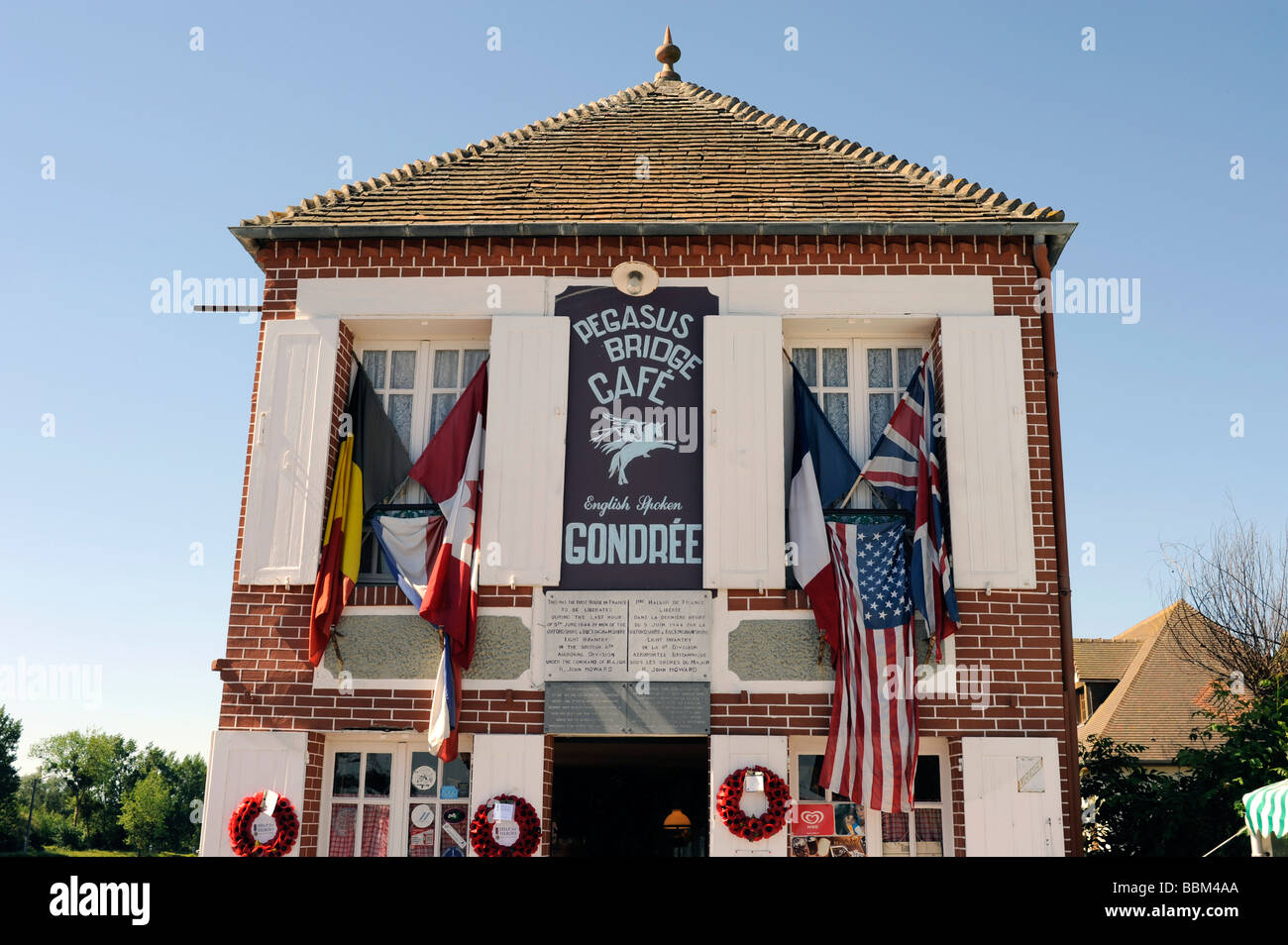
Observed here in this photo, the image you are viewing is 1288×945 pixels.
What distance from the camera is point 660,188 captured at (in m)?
11.3

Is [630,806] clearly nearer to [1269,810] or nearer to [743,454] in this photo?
[743,454]

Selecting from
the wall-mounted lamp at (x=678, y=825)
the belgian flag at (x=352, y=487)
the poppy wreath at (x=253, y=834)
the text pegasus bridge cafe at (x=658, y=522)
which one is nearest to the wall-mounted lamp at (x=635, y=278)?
the text pegasus bridge cafe at (x=658, y=522)

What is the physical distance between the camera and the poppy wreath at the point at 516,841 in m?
8.98

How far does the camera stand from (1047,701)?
9344 millimetres

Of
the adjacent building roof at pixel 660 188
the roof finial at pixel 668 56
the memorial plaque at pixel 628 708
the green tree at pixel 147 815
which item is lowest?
the green tree at pixel 147 815

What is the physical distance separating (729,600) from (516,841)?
104 inches

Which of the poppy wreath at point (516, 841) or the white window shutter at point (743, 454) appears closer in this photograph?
the poppy wreath at point (516, 841)

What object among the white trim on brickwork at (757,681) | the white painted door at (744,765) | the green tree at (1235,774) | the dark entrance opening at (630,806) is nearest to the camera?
the white painted door at (744,765)

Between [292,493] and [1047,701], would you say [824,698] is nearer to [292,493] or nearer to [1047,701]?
[1047,701]

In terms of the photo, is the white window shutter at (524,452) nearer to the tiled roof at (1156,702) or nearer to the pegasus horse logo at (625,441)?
the pegasus horse logo at (625,441)

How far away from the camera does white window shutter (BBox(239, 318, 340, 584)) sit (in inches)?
390

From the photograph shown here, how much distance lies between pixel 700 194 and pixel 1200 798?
8.88 metres

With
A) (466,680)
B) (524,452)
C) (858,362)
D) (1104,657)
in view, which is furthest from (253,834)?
(1104,657)

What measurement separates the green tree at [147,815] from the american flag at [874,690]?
8101cm
